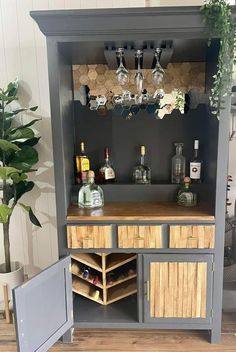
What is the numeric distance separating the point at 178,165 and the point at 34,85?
117 centimetres

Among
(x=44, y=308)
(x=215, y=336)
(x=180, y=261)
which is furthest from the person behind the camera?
(x=215, y=336)

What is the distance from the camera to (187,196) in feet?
7.10

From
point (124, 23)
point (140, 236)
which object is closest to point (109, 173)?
point (140, 236)

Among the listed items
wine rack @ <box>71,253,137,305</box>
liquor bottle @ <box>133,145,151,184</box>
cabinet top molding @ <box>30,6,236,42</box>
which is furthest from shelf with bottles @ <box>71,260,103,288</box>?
cabinet top molding @ <box>30,6,236,42</box>

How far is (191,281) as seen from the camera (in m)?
2.01

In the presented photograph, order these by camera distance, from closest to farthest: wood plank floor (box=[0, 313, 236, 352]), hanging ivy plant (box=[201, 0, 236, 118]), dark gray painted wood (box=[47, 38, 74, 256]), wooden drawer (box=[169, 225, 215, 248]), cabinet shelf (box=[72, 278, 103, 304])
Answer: hanging ivy plant (box=[201, 0, 236, 118]) < dark gray painted wood (box=[47, 38, 74, 256]) < wooden drawer (box=[169, 225, 215, 248]) < wood plank floor (box=[0, 313, 236, 352]) < cabinet shelf (box=[72, 278, 103, 304])

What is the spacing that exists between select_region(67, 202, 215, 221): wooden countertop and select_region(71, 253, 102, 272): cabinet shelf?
305 millimetres

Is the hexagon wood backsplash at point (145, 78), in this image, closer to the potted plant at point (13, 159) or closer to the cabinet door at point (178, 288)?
the potted plant at point (13, 159)

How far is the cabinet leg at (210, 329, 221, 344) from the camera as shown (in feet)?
6.84

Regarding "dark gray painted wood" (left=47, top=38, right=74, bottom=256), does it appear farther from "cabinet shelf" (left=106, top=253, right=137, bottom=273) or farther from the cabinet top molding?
"cabinet shelf" (left=106, top=253, right=137, bottom=273)

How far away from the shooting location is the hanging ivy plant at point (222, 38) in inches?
64.2

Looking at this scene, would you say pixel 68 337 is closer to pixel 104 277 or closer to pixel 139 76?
pixel 104 277

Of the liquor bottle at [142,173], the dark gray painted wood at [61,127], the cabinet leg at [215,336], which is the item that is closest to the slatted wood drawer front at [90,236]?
the dark gray painted wood at [61,127]

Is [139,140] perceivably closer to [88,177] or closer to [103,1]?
[88,177]
